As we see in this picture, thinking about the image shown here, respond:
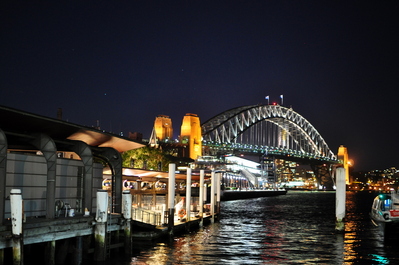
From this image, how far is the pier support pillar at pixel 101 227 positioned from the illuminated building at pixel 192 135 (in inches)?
5318

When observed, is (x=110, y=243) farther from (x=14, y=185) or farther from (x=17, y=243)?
(x=17, y=243)

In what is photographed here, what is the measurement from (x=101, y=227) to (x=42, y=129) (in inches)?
211

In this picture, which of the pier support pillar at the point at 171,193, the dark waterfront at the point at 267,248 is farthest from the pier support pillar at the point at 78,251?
the pier support pillar at the point at 171,193

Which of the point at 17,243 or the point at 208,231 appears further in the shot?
the point at 208,231

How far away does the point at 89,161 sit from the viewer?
2614 cm

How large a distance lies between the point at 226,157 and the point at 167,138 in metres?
20.3

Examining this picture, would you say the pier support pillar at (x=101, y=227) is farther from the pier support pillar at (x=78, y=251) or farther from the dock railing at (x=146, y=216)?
the dock railing at (x=146, y=216)

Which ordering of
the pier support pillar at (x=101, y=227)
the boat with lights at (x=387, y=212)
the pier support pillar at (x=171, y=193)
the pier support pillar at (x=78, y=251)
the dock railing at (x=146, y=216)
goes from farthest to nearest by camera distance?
the boat with lights at (x=387, y=212)
the pier support pillar at (x=171, y=193)
the dock railing at (x=146, y=216)
the pier support pillar at (x=78, y=251)
the pier support pillar at (x=101, y=227)

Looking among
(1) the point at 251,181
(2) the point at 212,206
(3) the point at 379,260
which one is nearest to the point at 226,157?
(1) the point at 251,181

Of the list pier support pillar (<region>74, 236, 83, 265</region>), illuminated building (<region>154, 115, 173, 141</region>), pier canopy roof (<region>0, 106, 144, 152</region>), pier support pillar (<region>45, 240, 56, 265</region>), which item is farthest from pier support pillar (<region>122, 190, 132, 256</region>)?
illuminated building (<region>154, 115, 173, 141</region>)

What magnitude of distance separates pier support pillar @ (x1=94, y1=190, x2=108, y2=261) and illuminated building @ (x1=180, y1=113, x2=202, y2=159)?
443ft

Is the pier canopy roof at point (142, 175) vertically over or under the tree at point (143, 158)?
under

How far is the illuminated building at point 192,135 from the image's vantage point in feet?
522

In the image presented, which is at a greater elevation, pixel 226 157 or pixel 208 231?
pixel 226 157
